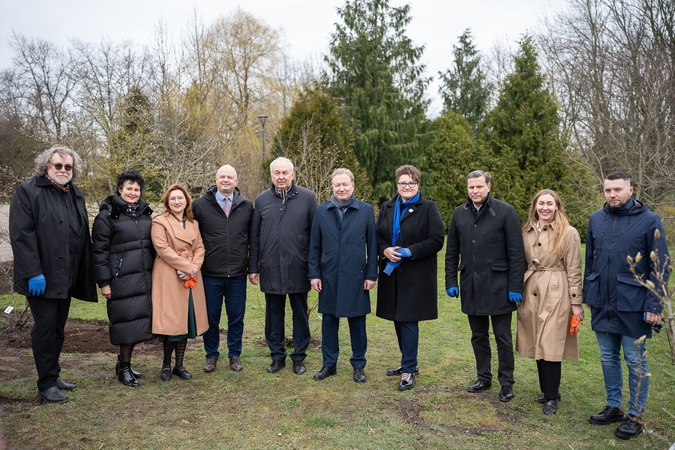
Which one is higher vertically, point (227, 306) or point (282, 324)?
point (227, 306)

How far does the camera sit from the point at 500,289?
462cm

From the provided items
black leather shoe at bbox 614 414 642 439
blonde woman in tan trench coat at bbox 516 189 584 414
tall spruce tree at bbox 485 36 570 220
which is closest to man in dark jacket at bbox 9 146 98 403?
blonde woman in tan trench coat at bbox 516 189 584 414

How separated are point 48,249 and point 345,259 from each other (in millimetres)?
2518

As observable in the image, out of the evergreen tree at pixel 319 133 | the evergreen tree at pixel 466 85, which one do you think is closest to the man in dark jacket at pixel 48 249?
the evergreen tree at pixel 319 133

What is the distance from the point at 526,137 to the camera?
16.0 metres

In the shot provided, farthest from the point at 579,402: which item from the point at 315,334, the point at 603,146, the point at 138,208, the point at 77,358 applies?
the point at 603,146

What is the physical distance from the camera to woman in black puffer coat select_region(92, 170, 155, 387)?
484cm

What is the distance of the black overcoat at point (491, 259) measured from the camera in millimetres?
4594

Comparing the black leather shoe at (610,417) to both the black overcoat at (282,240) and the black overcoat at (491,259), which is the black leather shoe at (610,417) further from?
the black overcoat at (282,240)

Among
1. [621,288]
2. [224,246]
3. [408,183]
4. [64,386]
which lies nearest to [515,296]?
[621,288]

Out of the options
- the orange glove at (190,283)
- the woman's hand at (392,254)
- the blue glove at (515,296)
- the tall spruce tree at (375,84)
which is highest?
the tall spruce tree at (375,84)

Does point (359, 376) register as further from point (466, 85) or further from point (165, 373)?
point (466, 85)

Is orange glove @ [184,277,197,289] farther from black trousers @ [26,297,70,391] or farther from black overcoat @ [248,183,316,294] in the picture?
black trousers @ [26,297,70,391]

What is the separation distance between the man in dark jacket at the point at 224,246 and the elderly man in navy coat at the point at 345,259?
0.73m
